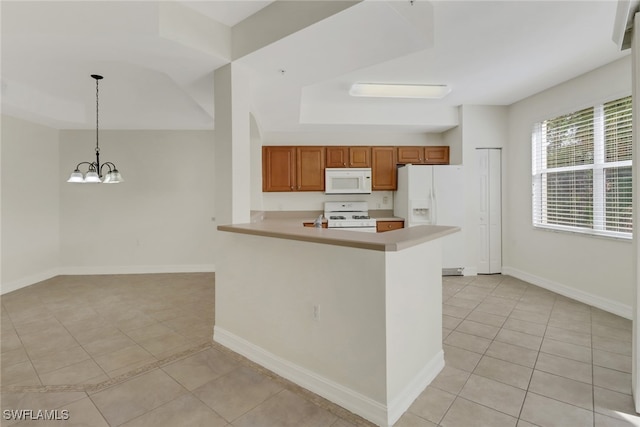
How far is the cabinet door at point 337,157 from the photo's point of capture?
522 centimetres

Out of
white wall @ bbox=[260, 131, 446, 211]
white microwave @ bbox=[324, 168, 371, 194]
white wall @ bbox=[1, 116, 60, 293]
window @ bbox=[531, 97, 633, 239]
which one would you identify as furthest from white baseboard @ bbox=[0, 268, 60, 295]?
window @ bbox=[531, 97, 633, 239]

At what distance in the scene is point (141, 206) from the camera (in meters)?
5.07

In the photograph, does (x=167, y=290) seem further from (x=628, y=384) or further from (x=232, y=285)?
(x=628, y=384)

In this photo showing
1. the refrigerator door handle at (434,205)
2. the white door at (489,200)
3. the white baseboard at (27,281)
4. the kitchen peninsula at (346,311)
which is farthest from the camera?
the white door at (489,200)

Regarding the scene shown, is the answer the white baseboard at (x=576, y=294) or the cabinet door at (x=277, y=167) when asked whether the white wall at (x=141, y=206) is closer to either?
the cabinet door at (x=277, y=167)

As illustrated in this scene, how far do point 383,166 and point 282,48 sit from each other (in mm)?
3314

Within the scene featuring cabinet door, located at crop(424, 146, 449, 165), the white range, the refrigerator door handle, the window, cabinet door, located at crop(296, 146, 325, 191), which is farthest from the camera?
cabinet door, located at crop(296, 146, 325, 191)

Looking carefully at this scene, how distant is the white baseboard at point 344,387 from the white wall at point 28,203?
3970 mm

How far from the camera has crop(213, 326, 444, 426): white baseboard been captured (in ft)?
5.48

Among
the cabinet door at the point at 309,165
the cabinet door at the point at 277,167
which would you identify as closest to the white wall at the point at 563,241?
the cabinet door at the point at 309,165

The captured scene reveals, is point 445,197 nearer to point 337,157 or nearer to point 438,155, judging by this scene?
point 438,155

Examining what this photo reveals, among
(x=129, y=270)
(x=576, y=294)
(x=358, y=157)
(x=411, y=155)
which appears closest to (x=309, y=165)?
(x=358, y=157)

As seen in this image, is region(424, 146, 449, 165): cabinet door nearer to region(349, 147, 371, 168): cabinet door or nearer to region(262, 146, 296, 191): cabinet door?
region(349, 147, 371, 168): cabinet door

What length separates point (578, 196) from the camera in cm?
364
